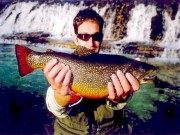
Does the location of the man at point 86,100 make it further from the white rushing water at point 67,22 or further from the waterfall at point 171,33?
the waterfall at point 171,33

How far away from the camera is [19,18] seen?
2.95 metres

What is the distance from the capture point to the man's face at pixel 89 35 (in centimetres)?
212

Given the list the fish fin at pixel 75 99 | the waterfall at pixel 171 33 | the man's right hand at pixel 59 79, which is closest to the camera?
the man's right hand at pixel 59 79

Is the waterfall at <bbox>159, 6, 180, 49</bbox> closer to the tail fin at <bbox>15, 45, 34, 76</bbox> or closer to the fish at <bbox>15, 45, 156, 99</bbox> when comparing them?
the fish at <bbox>15, 45, 156, 99</bbox>

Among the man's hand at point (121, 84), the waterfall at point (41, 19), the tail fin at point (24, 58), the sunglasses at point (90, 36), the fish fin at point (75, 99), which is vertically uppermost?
the waterfall at point (41, 19)

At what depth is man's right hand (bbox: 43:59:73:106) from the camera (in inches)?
76.0

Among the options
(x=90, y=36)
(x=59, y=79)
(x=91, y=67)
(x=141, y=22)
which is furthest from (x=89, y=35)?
(x=141, y=22)

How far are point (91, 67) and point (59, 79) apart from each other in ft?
0.80

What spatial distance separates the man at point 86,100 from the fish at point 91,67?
1.7 inches

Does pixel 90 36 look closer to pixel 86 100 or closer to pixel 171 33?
pixel 86 100

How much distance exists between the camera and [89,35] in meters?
2.12

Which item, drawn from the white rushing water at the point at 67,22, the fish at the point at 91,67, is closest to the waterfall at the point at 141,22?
the white rushing water at the point at 67,22

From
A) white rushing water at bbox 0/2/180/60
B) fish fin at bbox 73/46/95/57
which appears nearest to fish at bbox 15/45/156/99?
fish fin at bbox 73/46/95/57

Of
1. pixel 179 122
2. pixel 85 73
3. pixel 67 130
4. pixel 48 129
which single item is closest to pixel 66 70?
pixel 85 73
